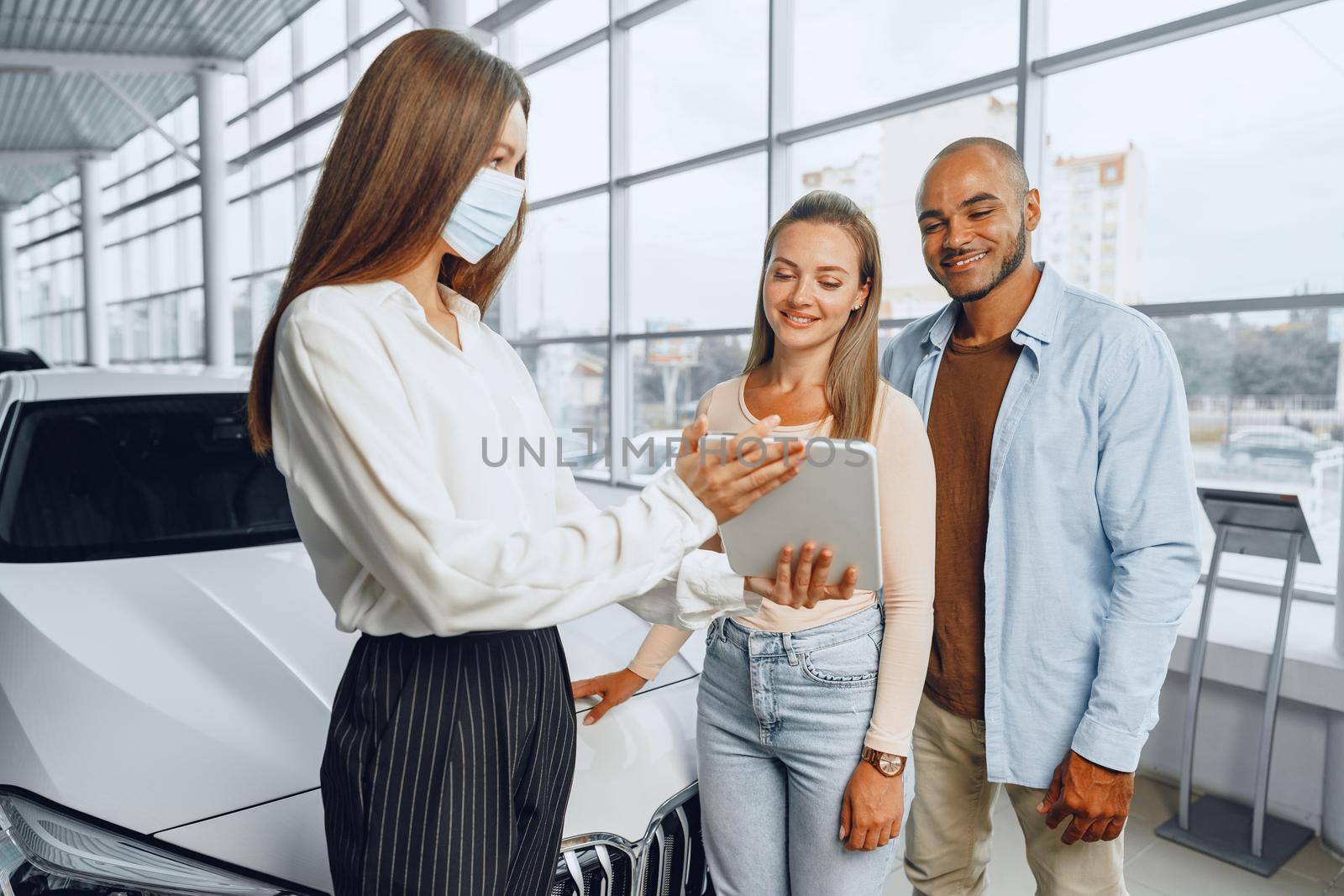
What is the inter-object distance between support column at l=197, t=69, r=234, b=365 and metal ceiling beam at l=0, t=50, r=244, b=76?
31 cm

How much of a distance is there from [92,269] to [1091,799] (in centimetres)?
1512

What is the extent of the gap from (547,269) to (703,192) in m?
1.52

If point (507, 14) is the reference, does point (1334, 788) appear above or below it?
below

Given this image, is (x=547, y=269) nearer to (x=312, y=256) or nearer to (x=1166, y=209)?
(x=1166, y=209)

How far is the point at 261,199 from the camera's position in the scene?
31.1ft

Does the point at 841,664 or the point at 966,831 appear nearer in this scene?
the point at 841,664

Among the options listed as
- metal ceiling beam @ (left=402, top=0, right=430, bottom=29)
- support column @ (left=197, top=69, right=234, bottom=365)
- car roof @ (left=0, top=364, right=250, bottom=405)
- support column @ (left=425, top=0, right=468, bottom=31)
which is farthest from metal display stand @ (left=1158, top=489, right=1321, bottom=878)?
support column @ (left=197, top=69, right=234, bottom=365)

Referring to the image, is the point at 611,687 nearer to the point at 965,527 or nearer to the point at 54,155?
the point at 965,527

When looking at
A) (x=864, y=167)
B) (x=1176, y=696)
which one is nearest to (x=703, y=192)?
(x=864, y=167)

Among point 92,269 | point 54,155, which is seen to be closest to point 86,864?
point 92,269

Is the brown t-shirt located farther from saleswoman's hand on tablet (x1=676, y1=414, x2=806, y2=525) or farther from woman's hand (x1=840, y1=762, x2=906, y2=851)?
saleswoman's hand on tablet (x1=676, y1=414, x2=806, y2=525)

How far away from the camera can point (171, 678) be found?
4.26ft

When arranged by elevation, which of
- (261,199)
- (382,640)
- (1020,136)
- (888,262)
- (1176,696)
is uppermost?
(261,199)

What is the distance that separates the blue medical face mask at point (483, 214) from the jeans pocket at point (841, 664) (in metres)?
0.65
